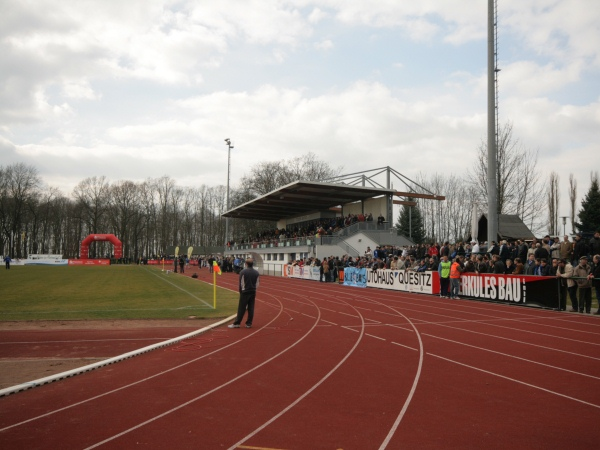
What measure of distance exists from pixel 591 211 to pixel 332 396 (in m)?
40.4

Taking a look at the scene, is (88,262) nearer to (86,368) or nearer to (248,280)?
(248,280)

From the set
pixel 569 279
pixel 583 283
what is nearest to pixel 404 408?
pixel 583 283

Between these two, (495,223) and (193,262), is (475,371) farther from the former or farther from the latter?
(193,262)

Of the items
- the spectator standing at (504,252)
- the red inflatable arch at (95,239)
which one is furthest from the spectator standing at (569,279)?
the red inflatable arch at (95,239)

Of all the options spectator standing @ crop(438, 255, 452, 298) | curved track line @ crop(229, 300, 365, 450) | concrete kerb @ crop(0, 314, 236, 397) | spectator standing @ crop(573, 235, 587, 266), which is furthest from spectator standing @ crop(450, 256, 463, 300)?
concrete kerb @ crop(0, 314, 236, 397)

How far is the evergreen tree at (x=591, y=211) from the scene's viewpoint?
126 ft

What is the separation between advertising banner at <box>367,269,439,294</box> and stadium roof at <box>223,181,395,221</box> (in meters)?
15.8

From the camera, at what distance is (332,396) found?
20.7 feet

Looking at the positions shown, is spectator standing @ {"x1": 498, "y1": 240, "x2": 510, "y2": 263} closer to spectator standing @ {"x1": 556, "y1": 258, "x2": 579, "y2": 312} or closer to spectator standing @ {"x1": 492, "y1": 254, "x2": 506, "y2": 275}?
spectator standing @ {"x1": 492, "y1": 254, "x2": 506, "y2": 275}

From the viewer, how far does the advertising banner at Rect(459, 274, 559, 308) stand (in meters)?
16.0

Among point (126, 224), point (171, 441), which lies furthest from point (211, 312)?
point (126, 224)

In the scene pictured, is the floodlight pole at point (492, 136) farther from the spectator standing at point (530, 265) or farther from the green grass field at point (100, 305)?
the green grass field at point (100, 305)

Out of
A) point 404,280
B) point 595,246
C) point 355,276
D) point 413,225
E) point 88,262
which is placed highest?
point 413,225

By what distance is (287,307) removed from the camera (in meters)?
17.7
